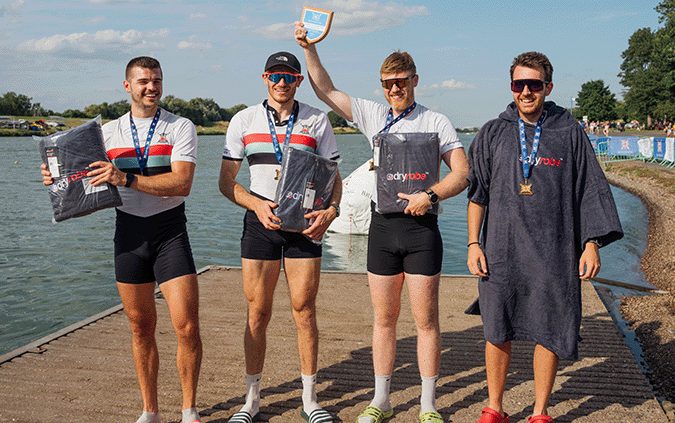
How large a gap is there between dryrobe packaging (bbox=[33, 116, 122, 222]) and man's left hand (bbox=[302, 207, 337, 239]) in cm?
129

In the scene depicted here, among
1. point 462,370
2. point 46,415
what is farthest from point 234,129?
point 462,370

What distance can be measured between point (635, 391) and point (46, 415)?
449 centimetres

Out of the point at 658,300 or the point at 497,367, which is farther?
the point at 658,300

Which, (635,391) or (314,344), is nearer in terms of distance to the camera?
(314,344)

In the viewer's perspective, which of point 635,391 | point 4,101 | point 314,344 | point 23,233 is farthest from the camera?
point 4,101

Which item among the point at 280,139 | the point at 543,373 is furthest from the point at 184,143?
the point at 543,373

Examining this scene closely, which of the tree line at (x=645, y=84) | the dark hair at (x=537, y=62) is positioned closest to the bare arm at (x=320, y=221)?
the dark hair at (x=537, y=62)

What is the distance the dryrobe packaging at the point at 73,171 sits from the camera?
136 inches

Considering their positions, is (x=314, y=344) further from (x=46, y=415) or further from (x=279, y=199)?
(x=46, y=415)

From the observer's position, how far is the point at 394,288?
3.90 metres

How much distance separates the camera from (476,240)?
3688 mm

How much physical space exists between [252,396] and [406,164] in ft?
6.42

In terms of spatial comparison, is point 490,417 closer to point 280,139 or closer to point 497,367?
point 497,367

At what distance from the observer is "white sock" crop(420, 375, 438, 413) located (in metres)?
3.89
